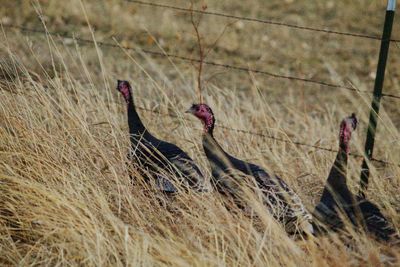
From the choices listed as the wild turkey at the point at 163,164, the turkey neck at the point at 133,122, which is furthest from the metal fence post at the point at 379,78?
the turkey neck at the point at 133,122

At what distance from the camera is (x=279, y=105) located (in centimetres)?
704

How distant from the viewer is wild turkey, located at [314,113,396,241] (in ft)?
10.3

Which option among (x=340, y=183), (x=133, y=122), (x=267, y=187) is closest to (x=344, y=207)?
(x=340, y=183)

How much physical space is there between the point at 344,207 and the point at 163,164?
103 centimetres

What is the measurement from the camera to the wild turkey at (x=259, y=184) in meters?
3.27

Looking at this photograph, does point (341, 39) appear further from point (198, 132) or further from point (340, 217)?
point (340, 217)

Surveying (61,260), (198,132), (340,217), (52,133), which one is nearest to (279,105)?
(198,132)

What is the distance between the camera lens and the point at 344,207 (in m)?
3.25

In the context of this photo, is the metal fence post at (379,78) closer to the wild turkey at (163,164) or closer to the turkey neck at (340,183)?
the turkey neck at (340,183)

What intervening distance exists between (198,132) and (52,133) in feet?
4.07

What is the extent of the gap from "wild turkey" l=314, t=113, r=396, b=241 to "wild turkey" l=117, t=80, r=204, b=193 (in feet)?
2.19

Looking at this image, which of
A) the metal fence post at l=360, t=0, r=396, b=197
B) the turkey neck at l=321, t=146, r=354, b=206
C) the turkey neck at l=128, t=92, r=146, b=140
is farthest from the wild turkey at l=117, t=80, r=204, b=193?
the metal fence post at l=360, t=0, r=396, b=197

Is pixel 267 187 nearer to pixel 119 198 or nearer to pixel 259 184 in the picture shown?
pixel 259 184

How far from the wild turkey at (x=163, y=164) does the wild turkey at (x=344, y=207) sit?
667mm
